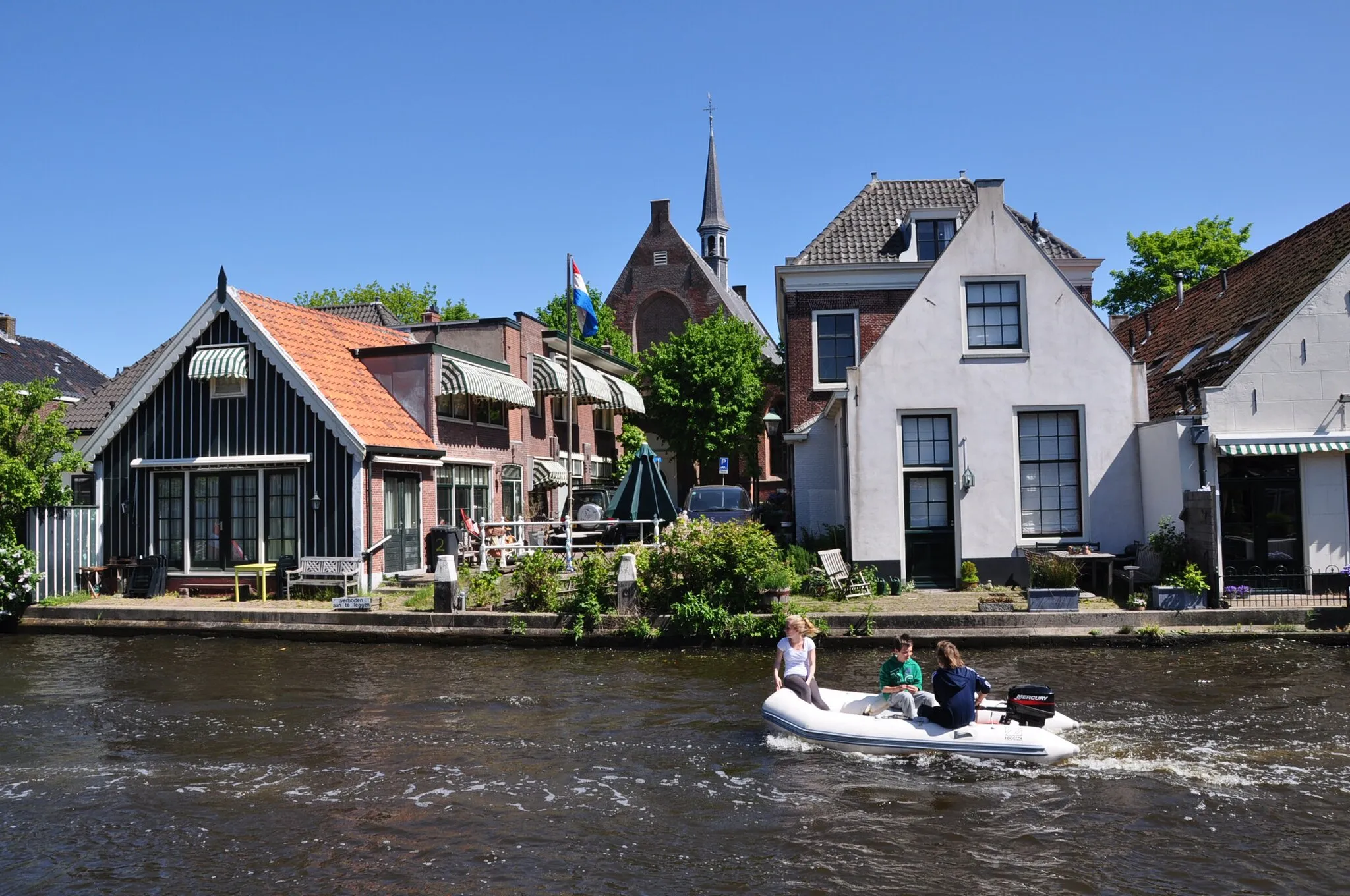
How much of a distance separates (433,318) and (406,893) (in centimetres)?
2969

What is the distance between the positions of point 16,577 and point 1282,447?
2474cm

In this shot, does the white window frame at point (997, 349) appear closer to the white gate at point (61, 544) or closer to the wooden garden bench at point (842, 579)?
the wooden garden bench at point (842, 579)

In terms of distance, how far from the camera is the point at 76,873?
857 cm

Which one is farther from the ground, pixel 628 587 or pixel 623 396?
pixel 623 396

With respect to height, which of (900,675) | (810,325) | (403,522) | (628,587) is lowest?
(900,675)

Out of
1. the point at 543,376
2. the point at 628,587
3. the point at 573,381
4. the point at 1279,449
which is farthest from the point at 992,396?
the point at 573,381

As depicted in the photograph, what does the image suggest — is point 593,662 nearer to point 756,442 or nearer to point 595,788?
point 595,788

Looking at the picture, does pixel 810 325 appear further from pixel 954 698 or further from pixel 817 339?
pixel 954 698

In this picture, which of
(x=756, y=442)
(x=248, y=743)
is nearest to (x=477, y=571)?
(x=248, y=743)

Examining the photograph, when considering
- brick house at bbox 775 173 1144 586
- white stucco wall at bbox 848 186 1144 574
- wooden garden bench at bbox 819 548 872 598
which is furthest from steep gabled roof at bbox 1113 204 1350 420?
wooden garden bench at bbox 819 548 872 598

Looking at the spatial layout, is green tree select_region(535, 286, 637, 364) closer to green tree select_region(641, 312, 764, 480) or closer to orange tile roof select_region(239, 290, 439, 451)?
green tree select_region(641, 312, 764, 480)

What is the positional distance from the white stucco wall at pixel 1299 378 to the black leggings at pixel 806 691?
11.4m

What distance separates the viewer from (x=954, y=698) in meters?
11.1

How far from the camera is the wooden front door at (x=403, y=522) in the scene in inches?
941
